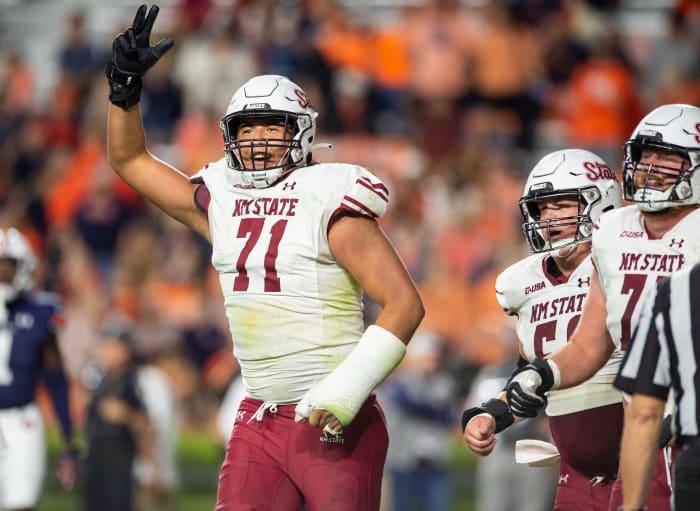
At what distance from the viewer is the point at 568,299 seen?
5.05m

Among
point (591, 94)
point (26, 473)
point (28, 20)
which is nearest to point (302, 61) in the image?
point (591, 94)

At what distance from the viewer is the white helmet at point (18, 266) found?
797 centimetres

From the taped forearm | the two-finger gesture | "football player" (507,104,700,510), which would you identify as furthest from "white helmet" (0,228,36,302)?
"football player" (507,104,700,510)

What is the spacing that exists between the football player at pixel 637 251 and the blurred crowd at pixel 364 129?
240 inches

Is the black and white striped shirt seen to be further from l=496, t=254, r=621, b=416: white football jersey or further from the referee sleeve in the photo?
l=496, t=254, r=621, b=416: white football jersey

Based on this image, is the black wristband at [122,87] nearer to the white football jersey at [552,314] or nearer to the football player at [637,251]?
the white football jersey at [552,314]

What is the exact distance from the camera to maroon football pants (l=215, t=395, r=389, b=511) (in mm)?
4645

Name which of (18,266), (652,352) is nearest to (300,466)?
(652,352)

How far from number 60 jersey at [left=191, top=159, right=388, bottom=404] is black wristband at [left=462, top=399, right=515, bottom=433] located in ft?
1.50

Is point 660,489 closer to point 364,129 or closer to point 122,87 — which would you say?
point 122,87

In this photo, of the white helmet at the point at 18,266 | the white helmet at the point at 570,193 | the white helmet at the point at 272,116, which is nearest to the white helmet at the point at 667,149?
the white helmet at the point at 570,193

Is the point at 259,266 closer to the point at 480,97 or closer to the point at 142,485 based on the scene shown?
the point at 142,485

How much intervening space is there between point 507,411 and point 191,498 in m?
6.38

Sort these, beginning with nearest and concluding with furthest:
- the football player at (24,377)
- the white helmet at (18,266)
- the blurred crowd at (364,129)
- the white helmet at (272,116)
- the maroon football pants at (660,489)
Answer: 1. the maroon football pants at (660,489)
2. the white helmet at (272,116)
3. the football player at (24,377)
4. the white helmet at (18,266)
5. the blurred crowd at (364,129)
